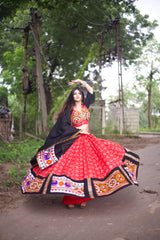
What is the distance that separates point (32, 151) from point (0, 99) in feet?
18.2

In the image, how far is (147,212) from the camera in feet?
11.0

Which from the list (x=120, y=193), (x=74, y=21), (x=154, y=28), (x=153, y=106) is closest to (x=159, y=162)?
(x=120, y=193)

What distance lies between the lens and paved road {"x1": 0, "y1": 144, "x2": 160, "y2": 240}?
111 inches

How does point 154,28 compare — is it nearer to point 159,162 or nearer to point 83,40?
point 83,40

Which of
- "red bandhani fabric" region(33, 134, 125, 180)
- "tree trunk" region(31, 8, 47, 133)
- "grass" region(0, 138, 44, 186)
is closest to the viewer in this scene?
"red bandhani fabric" region(33, 134, 125, 180)

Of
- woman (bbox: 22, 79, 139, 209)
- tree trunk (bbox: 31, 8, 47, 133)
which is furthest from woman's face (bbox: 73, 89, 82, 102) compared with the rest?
tree trunk (bbox: 31, 8, 47, 133)

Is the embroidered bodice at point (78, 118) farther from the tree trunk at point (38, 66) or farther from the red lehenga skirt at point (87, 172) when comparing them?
the tree trunk at point (38, 66)

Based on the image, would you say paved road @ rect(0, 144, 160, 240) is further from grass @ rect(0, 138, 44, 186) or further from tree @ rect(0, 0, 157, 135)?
tree @ rect(0, 0, 157, 135)

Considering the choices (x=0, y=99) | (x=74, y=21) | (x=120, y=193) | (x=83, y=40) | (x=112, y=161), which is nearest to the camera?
(x=112, y=161)

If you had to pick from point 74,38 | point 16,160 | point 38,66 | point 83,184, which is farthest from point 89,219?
point 74,38

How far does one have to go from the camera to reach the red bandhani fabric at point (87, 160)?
3689 millimetres

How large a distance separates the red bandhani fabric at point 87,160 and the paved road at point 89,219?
558 millimetres

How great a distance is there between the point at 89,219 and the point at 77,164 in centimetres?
84

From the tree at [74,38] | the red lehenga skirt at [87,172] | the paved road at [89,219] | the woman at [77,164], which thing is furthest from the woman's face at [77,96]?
the tree at [74,38]
